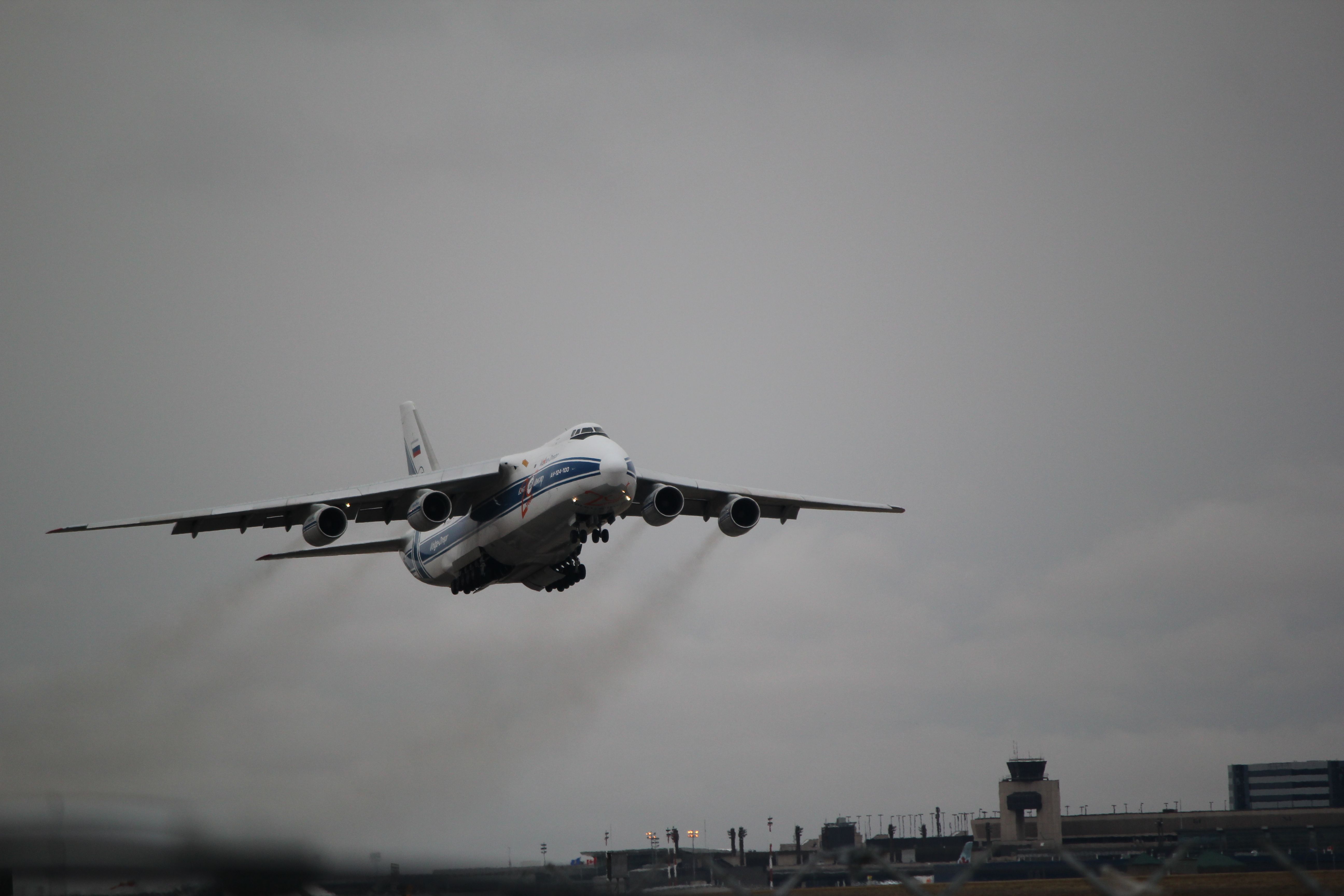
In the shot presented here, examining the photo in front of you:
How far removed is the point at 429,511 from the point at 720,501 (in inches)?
342

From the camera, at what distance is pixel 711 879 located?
25984mm

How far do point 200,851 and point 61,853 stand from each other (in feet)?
5.44

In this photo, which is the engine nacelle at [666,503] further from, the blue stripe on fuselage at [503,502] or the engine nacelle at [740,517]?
the blue stripe on fuselage at [503,502]

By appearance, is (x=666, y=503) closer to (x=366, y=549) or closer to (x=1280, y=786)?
(x=366, y=549)

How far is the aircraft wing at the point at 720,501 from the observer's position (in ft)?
114

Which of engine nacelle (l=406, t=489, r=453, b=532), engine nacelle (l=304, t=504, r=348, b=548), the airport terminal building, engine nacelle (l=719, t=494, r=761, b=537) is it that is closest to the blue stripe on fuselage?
engine nacelle (l=406, t=489, r=453, b=532)

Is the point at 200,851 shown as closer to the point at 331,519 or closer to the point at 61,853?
the point at 61,853

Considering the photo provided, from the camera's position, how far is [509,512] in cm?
3186

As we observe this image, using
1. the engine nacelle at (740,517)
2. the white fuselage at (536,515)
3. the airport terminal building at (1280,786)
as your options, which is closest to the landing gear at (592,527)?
the white fuselage at (536,515)

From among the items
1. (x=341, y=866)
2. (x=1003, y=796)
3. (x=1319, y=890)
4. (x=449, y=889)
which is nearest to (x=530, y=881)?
(x=449, y=889)

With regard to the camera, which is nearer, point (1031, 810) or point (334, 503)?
point (334, 503)

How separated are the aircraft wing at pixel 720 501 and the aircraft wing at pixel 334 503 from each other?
402 cm

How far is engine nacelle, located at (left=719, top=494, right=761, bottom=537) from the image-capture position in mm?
33688

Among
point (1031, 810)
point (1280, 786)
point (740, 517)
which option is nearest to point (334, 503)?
point (740, 517)
